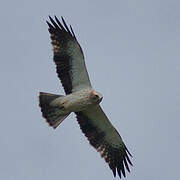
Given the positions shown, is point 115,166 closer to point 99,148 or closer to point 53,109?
point 99,148

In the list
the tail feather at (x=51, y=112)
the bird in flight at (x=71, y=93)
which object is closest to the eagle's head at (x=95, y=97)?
the bird in flight at (x=71, y=93)

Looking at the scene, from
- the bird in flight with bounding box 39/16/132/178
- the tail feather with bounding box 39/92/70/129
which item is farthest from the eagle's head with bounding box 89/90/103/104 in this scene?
the tail feather with bounding box 39/92/70/129

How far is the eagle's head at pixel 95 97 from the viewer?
16.0m

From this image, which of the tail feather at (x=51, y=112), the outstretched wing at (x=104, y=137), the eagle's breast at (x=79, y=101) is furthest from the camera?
the outstretched wing at (x=104, y=137)

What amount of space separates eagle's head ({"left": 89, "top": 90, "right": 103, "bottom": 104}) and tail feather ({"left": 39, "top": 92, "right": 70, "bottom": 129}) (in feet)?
2.82

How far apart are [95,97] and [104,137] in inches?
67.2

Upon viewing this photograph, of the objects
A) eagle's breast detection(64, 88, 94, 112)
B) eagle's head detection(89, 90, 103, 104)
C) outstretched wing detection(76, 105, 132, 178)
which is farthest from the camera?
outstretched wing detection(76, 105, 132, 178)

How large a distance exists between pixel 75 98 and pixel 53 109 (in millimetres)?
718

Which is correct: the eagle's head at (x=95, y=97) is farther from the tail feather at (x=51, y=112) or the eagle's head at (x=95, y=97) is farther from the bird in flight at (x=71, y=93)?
the tail feather at (x=51, y=112)

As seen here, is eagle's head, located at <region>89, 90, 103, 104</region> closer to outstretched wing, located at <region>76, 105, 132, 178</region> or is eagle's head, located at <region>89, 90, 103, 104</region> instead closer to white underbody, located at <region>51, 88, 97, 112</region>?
white underbody, located at <region>51, 88, 97, 112</region>

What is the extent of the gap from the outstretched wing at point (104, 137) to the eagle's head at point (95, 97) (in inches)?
25.7

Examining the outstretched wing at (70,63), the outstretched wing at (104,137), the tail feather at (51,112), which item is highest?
the outstretched wing at (70,63)

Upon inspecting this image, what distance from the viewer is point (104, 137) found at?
17297 mm

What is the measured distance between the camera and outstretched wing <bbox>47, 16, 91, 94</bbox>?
16.4m
